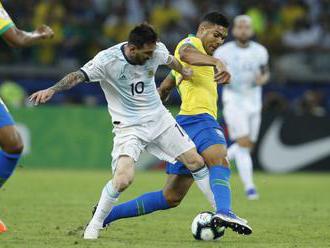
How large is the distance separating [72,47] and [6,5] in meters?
2.01

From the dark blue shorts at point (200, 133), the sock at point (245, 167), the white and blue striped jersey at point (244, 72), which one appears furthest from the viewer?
the white and blue striped jersey at point (244, 72)

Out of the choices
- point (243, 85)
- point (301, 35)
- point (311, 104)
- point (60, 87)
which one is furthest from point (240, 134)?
point (301, 35)

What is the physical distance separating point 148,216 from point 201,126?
7.58ft

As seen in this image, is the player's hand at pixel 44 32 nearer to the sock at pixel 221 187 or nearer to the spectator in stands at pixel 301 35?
the sock at pixel 221 187

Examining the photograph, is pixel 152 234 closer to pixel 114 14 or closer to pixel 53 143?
pixel 53 143

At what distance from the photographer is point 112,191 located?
8273 millimetres

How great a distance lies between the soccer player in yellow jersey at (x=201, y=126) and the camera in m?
8.79

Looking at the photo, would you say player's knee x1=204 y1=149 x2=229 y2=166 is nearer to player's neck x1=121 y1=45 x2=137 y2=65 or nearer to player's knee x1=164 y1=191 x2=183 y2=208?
player's knee x1=164 y1=191 x2=183 y2=208

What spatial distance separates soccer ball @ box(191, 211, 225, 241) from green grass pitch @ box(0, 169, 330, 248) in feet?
0.32

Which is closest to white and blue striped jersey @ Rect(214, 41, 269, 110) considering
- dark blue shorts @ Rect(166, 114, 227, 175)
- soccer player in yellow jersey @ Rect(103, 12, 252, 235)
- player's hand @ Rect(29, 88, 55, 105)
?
soccer player in yellow jersey @ Rect(103, 12, 252, 235)

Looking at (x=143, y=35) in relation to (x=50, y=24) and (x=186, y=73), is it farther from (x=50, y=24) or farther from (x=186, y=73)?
(x=50, y=24)

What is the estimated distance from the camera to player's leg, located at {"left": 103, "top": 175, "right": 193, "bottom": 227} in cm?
896

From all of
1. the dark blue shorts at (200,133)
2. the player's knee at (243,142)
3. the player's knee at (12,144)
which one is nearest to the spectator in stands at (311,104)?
the player's knee at (243,142)

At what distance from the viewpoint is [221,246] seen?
323 inches
